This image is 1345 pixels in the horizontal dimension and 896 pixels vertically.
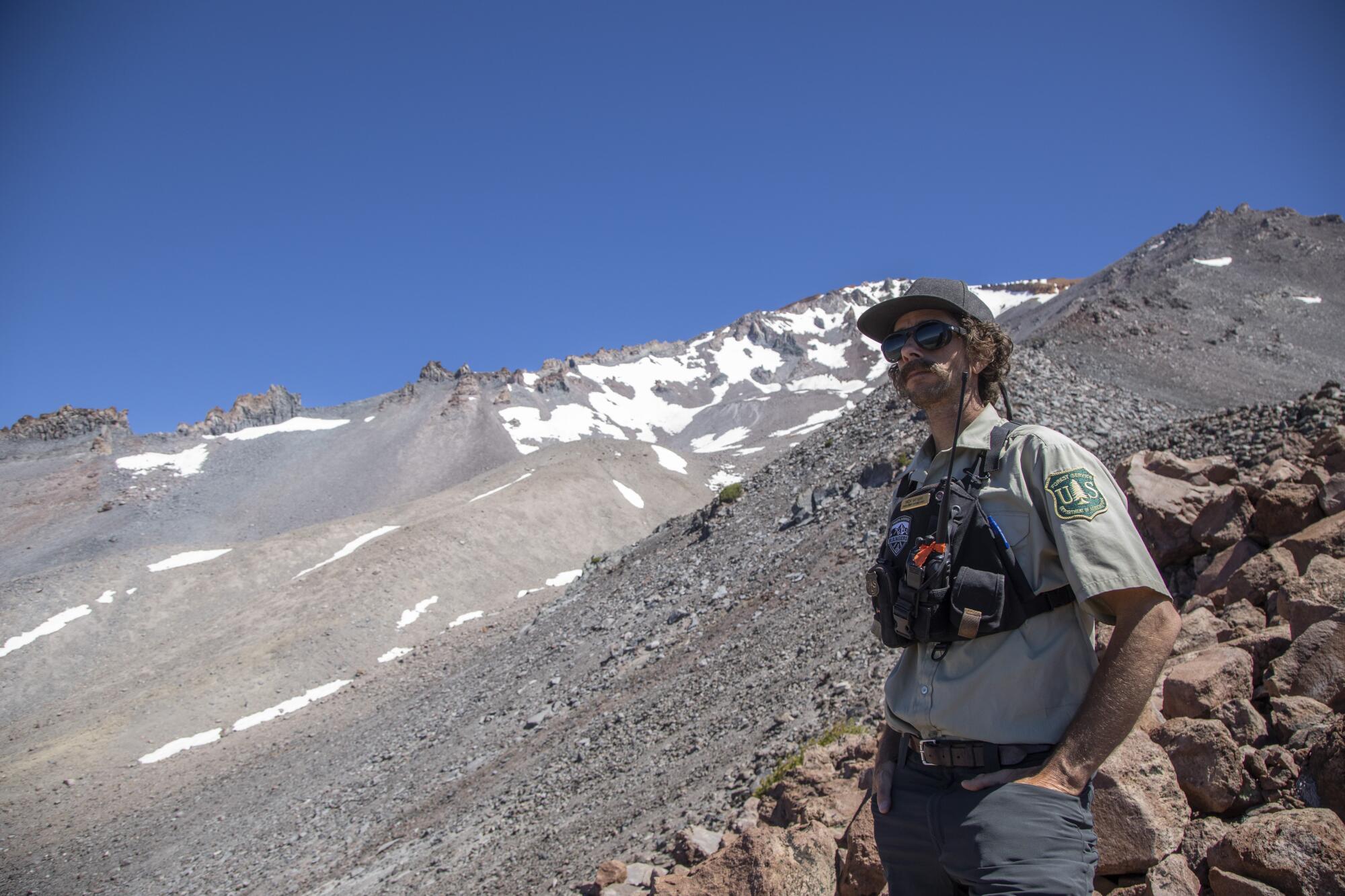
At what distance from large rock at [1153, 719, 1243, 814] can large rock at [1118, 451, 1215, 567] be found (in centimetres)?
452

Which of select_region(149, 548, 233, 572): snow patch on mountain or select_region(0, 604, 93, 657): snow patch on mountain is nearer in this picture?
select_region(0, 604, 93, 657): snow patch on mountain

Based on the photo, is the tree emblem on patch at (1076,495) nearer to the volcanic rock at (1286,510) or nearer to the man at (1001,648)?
the man at (1001,648)

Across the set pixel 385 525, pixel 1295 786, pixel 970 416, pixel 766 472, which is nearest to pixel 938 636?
pixel 970 416

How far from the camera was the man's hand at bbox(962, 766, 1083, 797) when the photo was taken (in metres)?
2.41

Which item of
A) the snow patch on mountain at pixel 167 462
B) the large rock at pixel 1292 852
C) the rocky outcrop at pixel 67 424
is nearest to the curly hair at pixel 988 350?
the large rock at pixel 1292 852

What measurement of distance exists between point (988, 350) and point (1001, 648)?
1.27 metres

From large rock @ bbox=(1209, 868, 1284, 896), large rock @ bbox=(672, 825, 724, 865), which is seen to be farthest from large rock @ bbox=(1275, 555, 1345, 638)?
large rock @ bbox=(672, 825, 724, 865)

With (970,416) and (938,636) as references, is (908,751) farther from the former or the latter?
(970,416)

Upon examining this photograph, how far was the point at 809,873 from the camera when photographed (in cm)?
541

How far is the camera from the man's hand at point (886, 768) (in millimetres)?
2955

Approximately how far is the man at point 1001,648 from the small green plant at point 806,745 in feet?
16.2

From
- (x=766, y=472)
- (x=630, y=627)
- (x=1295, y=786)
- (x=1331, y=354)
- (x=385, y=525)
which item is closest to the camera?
(x=1295, y=786)

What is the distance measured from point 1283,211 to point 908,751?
84.6 meters

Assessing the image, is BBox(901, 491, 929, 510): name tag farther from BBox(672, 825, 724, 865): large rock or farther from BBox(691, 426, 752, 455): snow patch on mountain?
BBox(691, 426, 752, 455): snow patch on mountain
